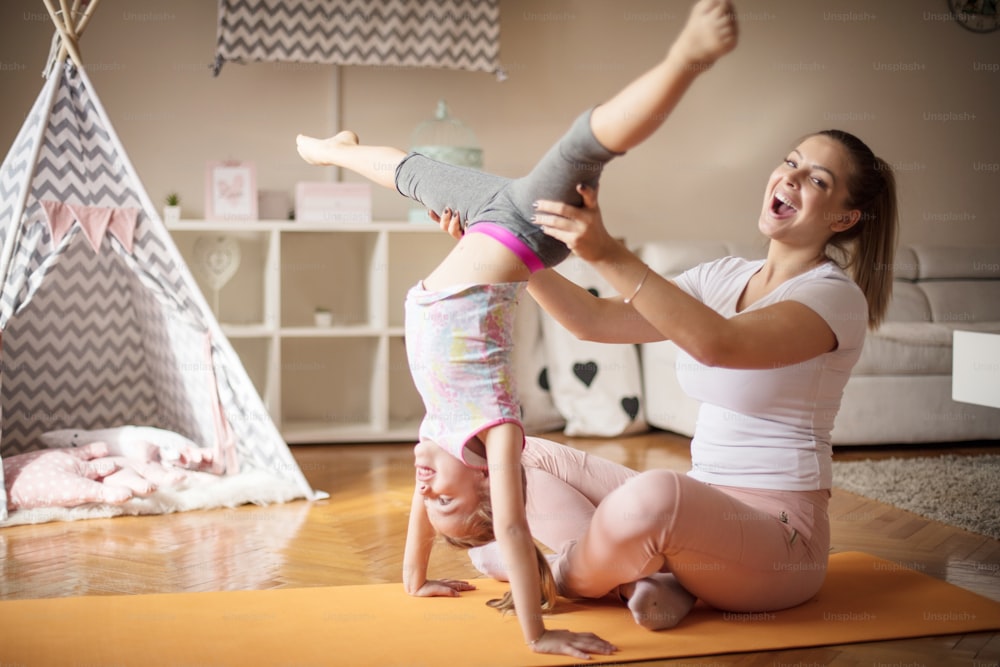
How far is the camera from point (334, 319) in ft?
14.4

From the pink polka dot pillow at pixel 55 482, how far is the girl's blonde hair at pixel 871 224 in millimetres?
2054

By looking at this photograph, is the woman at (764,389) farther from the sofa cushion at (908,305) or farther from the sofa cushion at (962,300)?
the sofa cushion at (962,300)

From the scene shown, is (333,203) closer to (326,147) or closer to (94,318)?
(94,318)

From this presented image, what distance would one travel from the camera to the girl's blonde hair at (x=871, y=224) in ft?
6.04

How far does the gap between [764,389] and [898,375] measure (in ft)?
7.53

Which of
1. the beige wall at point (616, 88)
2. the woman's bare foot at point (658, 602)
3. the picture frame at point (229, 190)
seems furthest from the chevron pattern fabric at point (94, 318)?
the woman's bare foot at point (658, 602)

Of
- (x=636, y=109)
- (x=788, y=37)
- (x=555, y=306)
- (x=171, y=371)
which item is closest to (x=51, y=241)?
(x=171, y=371)

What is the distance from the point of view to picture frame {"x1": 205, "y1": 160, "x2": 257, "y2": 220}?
391cm

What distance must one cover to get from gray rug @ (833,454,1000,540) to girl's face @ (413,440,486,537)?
165cm

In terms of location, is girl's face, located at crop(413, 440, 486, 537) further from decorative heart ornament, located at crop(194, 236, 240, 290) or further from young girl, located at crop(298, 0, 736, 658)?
decorative heart ornament, located at crop(194, 236, 240, 290)

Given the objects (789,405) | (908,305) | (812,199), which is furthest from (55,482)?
(908,305)

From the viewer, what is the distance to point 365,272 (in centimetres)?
440

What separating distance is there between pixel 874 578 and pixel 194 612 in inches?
57.0

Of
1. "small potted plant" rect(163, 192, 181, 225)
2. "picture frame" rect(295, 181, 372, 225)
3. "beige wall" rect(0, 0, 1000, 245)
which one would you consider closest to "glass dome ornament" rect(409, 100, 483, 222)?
"beige wall" rect(0, 0, 1000, 245)
